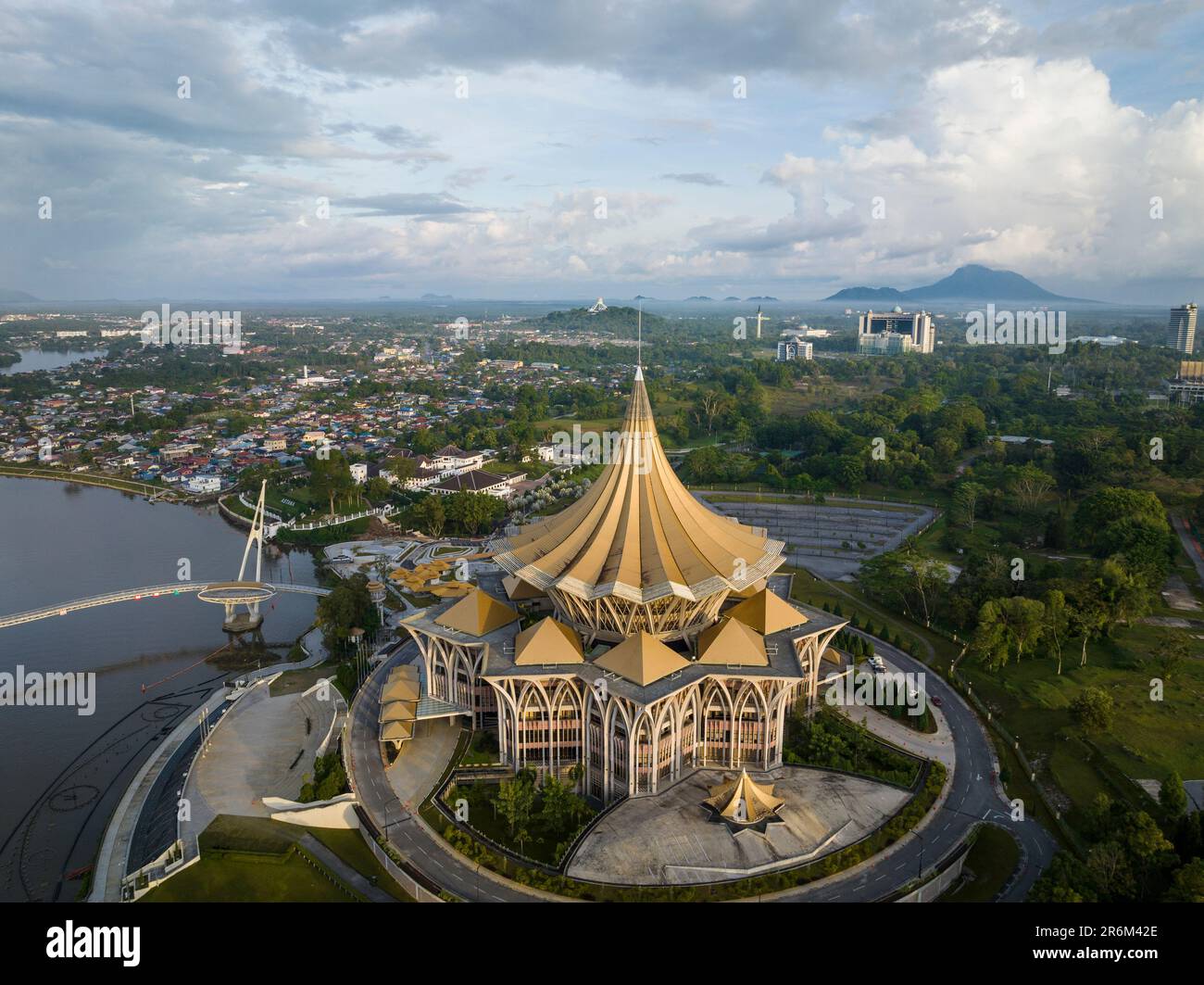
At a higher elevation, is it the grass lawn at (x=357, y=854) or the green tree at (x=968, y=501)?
the green tree at (x=968, y=501)

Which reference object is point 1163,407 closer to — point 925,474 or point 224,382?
point 925,474

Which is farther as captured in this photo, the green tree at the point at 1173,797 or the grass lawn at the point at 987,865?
the green tree at the point at 1173,797

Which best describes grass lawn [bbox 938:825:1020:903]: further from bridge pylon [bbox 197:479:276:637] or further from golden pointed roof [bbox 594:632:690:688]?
bridge pylon [bbox 197:479:276:637]

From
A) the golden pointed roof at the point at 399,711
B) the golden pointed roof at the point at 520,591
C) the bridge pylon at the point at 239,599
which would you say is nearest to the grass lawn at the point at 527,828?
the golden pointed roof at the point at 399,711

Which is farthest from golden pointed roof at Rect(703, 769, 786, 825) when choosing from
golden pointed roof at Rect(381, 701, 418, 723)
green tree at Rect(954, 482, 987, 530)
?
green tree at Rect(954, 482, 987, 530)

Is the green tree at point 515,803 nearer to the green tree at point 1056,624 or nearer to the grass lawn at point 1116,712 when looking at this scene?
the grass lawn at point 1116,712

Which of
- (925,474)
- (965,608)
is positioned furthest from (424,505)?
(925,474)

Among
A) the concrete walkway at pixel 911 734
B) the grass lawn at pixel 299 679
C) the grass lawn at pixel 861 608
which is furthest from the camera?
the grass lawn at pixel 861 608
